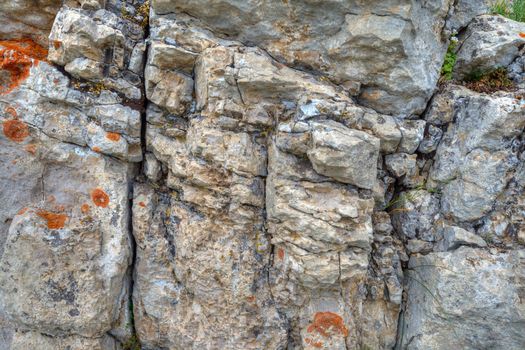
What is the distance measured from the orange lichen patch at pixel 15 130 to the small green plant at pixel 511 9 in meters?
5.70

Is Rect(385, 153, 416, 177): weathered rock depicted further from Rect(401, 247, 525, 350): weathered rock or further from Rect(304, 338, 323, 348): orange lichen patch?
Rect(304, 338, 323, 348): orange lichen patch

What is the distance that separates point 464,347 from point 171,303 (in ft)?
10.6

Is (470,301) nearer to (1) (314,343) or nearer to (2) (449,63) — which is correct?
(1) (314,343)

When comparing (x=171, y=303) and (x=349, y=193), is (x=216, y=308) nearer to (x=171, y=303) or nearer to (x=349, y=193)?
(x=171, y=303)

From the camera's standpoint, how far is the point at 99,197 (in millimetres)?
4043

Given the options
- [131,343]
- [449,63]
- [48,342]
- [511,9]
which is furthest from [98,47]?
[511,9]

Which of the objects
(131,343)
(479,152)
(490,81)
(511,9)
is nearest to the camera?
(479,152)

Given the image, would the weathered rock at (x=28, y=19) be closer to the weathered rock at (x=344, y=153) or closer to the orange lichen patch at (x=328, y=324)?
the weathered rock at (x=344, y=153)

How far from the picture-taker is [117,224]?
4.07 metres

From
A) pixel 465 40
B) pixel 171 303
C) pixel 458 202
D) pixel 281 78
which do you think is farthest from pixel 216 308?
pixel 465 40

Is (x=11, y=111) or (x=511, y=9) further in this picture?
(x=511, y=9)

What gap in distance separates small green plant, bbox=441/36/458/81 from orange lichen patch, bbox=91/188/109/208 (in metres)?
3.96

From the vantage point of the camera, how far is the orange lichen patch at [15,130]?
3.91m

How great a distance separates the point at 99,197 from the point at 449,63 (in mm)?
4131
